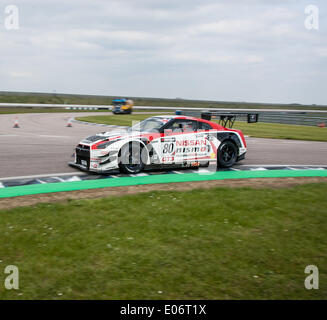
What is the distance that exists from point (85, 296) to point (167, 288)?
84cm

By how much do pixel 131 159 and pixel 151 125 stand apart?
1.07 m

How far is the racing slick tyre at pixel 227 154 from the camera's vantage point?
9.86 metres

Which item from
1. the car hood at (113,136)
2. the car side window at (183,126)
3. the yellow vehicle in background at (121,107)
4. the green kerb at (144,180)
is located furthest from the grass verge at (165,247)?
the yellow vehicle in background at (121,107)

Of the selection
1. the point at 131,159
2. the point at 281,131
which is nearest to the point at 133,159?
the point at 131,159

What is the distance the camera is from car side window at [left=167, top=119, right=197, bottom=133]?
29.8ft

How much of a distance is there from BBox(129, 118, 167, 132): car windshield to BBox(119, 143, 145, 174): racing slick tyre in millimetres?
631

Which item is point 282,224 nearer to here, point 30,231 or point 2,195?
point 30,231

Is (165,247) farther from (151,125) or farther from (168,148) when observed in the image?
(151,125)

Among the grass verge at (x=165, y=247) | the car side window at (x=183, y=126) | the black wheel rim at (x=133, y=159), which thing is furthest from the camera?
the car side window at (x=183, y=126)

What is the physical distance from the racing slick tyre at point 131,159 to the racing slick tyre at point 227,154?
7.45 feet

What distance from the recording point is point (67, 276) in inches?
157

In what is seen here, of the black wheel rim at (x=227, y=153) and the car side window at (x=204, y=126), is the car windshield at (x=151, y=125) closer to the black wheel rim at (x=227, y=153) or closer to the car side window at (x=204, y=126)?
the car side window at (x=204, y=126)

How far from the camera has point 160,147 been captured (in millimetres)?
8812
